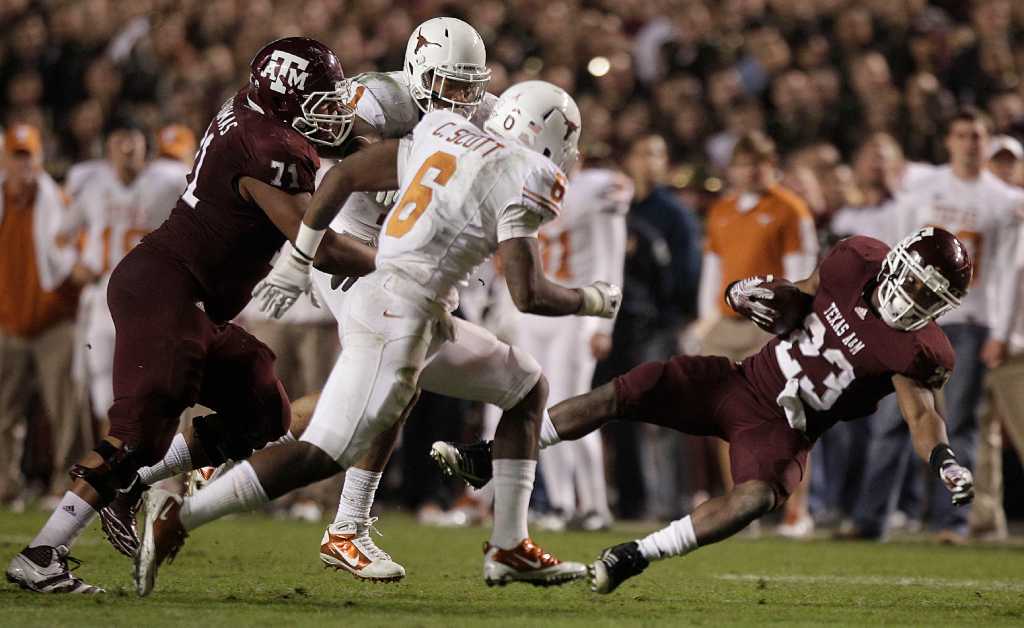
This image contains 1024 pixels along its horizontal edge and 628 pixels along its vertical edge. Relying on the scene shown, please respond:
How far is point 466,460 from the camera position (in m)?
5.57

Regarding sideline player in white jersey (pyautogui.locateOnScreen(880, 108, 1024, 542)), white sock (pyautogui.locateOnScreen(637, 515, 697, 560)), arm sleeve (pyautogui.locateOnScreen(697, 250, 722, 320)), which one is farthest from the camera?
arm sleeve (pyautogui.locateOnScreen(697, 250, 722, 320))

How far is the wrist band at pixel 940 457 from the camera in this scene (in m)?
5.28

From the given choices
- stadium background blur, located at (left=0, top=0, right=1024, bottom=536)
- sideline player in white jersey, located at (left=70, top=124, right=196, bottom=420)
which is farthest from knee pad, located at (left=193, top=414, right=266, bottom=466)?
stadium background blur, located at (left=0, top=0, right=1024, bottom=536)

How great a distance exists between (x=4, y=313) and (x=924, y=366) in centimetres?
605

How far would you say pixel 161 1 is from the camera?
13.8 metres

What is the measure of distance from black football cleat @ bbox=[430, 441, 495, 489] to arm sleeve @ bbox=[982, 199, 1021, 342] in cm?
397

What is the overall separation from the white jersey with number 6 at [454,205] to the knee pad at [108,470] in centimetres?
106

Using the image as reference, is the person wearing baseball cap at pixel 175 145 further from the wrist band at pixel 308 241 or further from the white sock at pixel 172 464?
the wrist band at pixel 308 241

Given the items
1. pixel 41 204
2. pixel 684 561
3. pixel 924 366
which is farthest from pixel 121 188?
pixel 924 366

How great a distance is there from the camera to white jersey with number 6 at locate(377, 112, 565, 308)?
5.07m

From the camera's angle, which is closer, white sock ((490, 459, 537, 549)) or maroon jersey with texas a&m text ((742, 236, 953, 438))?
white sock ((490, 459, 537, 549))

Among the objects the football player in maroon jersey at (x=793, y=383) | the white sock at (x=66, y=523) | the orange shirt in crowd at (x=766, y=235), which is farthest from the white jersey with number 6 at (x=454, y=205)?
the orange shirt in crowd at (x=766, y=235)

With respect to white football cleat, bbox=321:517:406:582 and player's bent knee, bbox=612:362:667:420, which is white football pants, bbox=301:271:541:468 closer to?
player's bent knee, bbox=612:362:667:420

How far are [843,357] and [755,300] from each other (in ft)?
1.20
